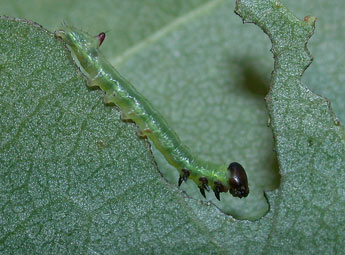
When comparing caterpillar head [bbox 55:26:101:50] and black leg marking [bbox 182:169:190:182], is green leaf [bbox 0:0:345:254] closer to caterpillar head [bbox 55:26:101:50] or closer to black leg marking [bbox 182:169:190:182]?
black leg marking [bbox 182:169:190:182]

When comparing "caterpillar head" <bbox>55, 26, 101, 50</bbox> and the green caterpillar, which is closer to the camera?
the green caterpillar

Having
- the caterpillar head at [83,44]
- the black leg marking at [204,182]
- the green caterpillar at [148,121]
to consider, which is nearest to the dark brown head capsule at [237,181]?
the green caterpillar at [148,121]

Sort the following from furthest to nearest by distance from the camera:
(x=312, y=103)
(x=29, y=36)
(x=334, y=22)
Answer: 1. (x=334, y=22)
2. (x=312, y=103)
3. (x=29, y=36)

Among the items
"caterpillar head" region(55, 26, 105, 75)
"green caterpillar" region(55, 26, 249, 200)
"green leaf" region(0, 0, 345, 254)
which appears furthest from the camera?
"caterpillar head" region(55, 26, 105, 75)

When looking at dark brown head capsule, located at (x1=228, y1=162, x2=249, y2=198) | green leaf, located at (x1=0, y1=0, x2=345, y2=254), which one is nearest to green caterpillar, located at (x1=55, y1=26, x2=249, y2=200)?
dark brown head capsule, located at (x1=228, y1=162, x2=249, y2=198)

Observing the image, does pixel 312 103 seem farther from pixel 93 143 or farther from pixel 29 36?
pixel 29 36

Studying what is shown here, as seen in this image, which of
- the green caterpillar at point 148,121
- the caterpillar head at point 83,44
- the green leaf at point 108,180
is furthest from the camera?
the caterpillar head at point 83,44

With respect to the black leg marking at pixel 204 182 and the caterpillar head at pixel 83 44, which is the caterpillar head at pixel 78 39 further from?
the black leg marking at pixel 204 182

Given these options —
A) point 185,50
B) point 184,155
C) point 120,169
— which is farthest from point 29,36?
point 185,50

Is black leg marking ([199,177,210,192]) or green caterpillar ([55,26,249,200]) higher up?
green caterpillar ([55,26,249,200])
